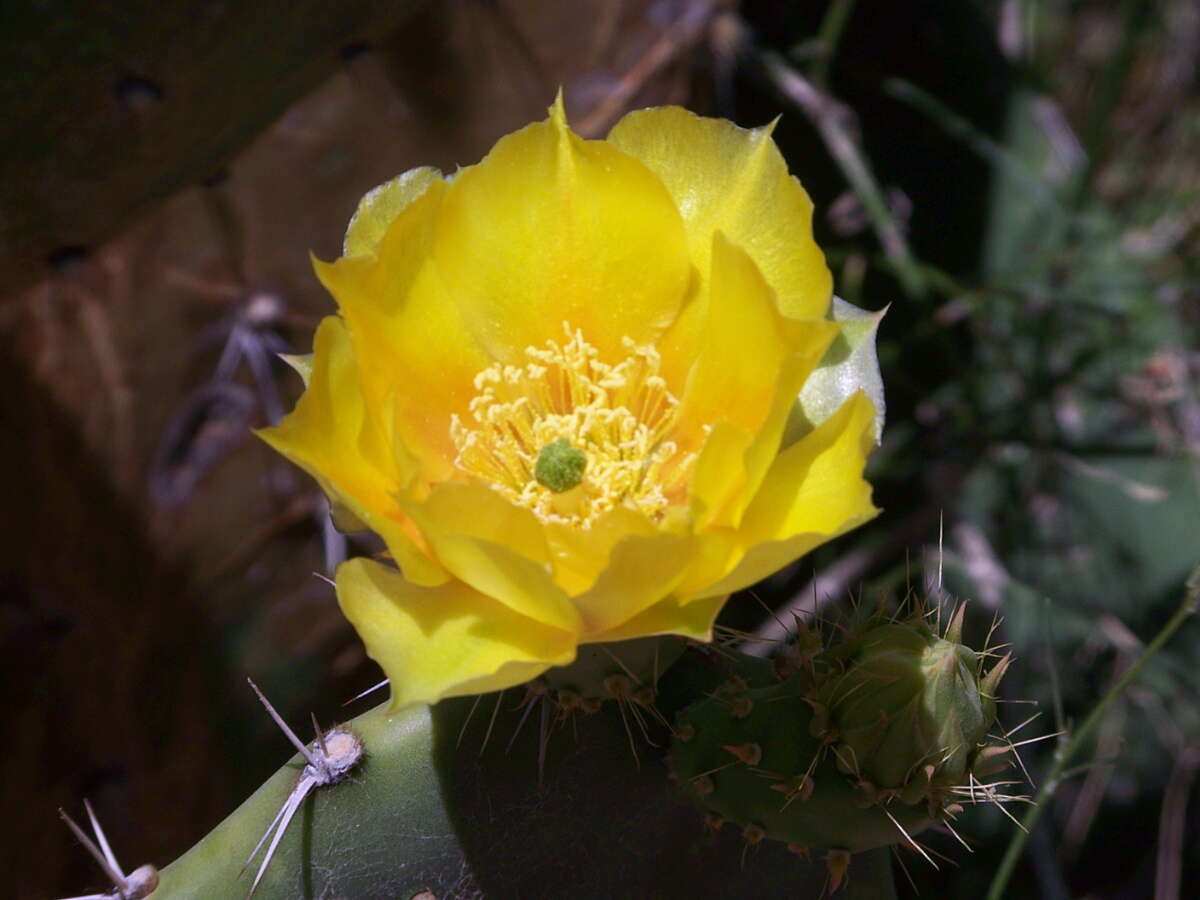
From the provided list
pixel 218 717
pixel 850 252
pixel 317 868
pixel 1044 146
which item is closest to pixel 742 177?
pixel 317 868

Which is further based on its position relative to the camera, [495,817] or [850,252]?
[850,252]

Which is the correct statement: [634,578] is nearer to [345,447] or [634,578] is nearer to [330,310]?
[345,447]

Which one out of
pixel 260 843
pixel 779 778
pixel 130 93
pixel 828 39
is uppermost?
pixel 130 93

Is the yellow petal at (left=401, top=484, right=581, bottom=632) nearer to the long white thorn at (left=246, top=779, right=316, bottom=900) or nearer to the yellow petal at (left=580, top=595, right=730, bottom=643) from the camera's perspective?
the yellow petal at (left=580, top=595, right=730, bottom=643)

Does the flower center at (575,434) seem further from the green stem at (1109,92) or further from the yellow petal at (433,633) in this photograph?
the green stem at (1109,92)

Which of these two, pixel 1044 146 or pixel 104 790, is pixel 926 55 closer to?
pixel 1044 146

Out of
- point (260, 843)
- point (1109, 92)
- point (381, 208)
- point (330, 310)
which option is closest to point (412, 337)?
point (381, 208)

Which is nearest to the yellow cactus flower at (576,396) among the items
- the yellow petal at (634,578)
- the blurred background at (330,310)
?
the yellow petal at (634,578)
